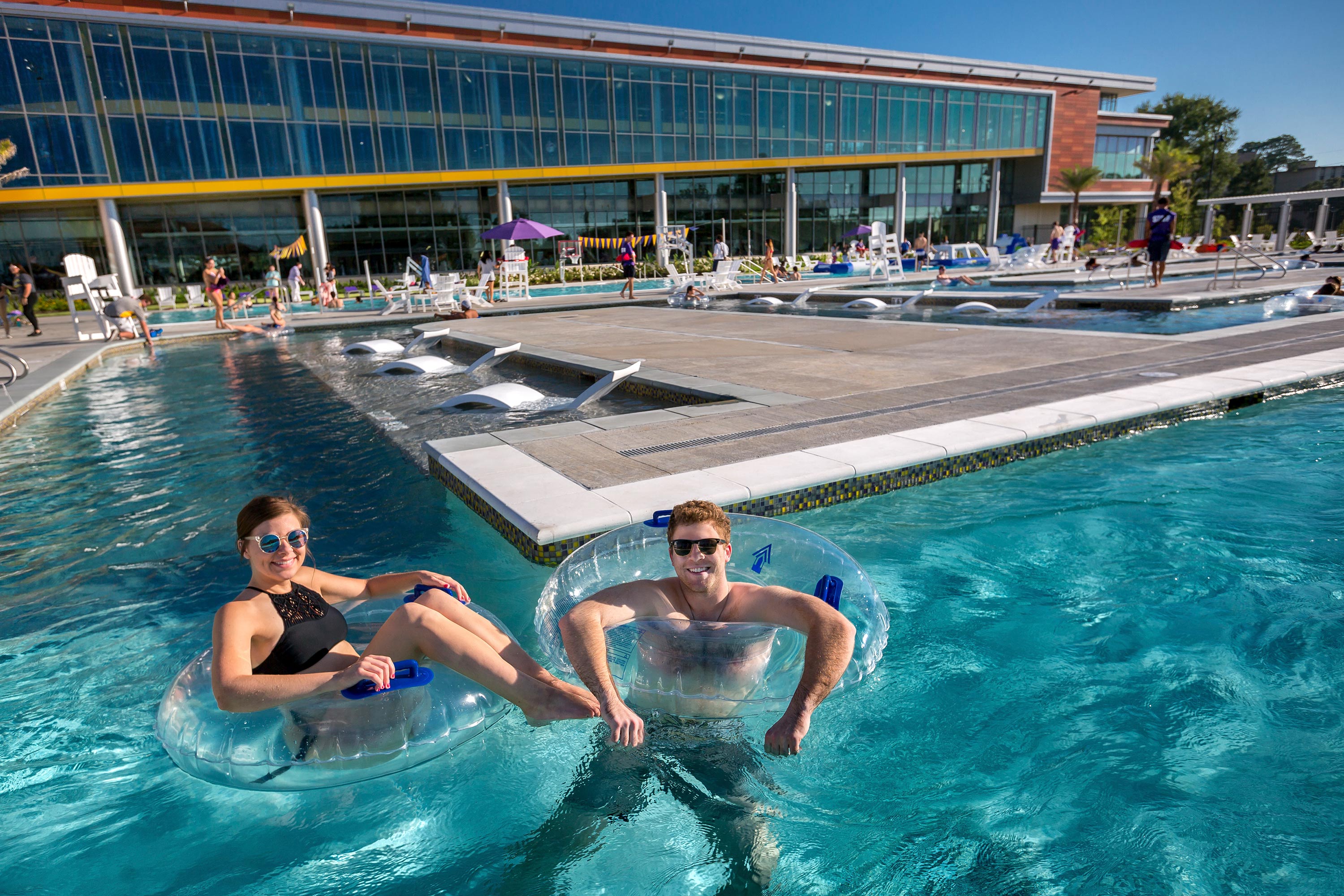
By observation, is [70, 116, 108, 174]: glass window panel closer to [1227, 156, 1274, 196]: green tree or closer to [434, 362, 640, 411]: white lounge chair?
[434, 362, 640, 411]: white lounge chair

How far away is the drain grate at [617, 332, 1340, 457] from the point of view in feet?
18.3

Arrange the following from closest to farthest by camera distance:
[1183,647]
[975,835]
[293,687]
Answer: [293,687] → [975,835] → [1183,647]

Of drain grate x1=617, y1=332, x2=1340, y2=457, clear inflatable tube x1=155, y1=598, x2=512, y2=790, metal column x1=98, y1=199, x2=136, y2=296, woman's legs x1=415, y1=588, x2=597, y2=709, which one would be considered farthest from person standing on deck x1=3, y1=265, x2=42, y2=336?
woman's legs x1=415, y1=588, x2=597, y2=709

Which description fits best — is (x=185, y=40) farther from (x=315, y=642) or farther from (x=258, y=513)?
(x=315, y=642)

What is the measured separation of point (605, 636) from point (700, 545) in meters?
0.47

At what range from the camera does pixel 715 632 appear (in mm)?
2553

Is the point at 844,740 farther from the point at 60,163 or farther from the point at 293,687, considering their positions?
the point at 60,163

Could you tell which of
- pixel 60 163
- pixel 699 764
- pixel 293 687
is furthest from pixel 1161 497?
pixel 60 163

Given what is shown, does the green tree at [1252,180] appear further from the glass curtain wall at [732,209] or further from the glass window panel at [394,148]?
the glass window panel at [394,148]

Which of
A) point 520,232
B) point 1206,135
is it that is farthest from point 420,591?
point 1206,135

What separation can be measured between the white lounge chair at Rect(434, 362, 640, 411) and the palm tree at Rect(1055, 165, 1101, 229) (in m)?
49.6

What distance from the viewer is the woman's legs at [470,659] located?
2.64 metres

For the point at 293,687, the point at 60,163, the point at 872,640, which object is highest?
the point at 60,163

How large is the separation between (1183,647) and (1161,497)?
1.89 metres
